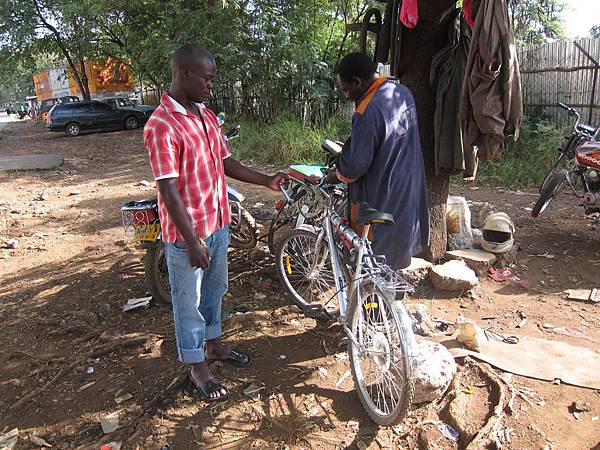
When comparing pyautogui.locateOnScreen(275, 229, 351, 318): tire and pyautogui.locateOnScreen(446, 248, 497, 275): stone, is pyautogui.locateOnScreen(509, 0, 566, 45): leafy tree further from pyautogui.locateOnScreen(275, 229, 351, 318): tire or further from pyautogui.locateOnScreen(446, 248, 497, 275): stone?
pyautogui.locateOnScreen(275, 229, 351, 318): tire

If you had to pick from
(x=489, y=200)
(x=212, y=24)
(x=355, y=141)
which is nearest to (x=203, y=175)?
(x=355, y=141)

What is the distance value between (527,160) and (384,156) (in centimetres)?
617

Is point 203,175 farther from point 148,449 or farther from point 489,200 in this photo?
point 489,200

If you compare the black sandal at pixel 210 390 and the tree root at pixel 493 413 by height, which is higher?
the black sandal at pixel 210 390

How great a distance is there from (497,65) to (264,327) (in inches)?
97.3

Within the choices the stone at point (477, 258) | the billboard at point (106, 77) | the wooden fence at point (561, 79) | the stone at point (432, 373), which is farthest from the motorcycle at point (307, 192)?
the billboard at point (106, 77)

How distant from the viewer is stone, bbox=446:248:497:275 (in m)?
Answer: 4.18

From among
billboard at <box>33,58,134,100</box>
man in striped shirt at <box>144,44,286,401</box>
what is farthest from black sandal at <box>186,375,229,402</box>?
billboard at <box>33,58,134,100</box>

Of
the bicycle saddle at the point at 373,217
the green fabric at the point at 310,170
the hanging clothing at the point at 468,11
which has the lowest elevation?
the bicycle saddle at the point at 373,217

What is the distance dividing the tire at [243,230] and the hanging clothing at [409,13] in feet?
6.91

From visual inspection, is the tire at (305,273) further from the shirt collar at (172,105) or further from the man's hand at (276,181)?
the shirt collar at (172,105)

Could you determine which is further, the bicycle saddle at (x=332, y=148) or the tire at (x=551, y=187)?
the tire at (x=551, y=187)

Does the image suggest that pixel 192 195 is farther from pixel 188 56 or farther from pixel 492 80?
pixel 492 80

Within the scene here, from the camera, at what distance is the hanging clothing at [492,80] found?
3.16m
